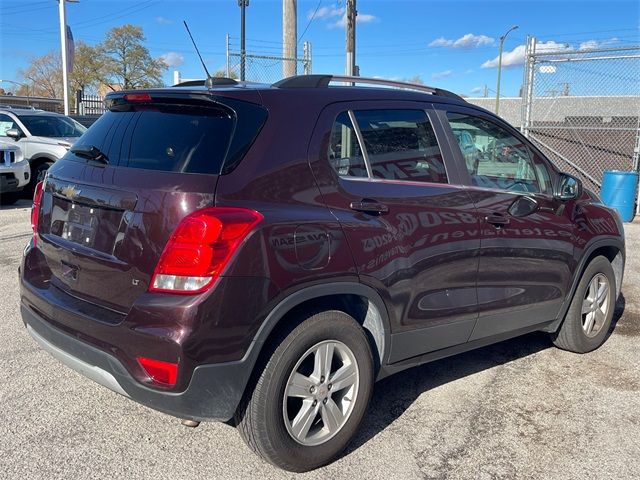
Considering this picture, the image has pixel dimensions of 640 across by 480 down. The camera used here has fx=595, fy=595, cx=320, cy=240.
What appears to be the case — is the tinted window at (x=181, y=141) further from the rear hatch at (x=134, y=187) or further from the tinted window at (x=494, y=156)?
the tinted window at (x=494, y=156)

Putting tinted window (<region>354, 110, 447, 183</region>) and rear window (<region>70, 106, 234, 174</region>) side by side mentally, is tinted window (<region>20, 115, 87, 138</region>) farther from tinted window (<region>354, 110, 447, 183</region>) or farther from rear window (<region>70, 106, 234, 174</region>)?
tinted window (<region>354, 110, 447, 183</region>)

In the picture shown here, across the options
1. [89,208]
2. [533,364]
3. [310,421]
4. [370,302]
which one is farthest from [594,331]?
[89,208]

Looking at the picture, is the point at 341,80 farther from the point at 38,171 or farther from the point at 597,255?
the point at 38,171

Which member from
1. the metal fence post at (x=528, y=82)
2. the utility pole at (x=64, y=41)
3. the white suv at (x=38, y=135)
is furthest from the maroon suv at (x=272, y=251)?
the utility pole at (x=64, y=41)

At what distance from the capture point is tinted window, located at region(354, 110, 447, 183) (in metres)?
3.20

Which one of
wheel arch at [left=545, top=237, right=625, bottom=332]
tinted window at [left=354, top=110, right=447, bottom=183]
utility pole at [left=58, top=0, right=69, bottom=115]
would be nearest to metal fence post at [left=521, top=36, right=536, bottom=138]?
wheel arch at [left=545, top=237, right=625, bottom=332]

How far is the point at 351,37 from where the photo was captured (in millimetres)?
11102

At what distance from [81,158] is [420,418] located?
240 cm

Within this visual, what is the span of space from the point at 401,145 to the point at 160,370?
1.79m

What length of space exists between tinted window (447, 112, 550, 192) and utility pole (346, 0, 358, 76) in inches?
236

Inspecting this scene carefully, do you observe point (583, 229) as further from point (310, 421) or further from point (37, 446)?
point (37, 446)

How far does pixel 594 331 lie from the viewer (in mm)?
4707

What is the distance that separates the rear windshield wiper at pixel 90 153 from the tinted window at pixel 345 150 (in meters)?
1.13

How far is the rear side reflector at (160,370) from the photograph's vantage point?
2471mm
